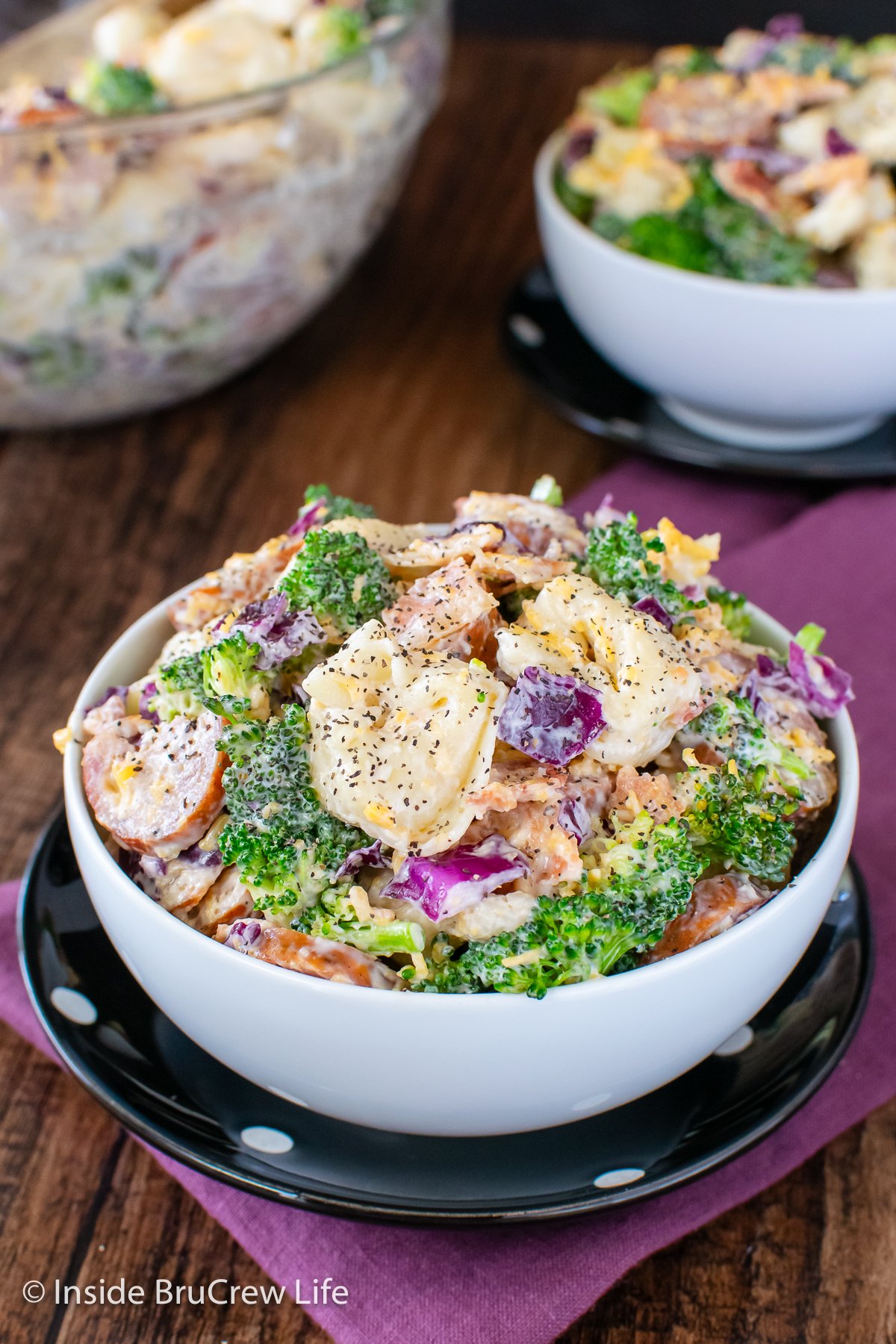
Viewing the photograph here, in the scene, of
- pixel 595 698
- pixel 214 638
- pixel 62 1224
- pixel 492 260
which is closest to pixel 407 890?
pixel 595 698

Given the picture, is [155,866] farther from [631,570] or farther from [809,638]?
[809,638]

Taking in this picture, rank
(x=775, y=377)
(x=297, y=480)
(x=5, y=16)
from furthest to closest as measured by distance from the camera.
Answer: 1. (x=5, y=16)
2. (x=297, y=480)
3. (x=775, y=377)

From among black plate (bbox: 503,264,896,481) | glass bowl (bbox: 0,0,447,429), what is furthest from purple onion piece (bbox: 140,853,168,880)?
black plate (bbox: 503,264,896,481)

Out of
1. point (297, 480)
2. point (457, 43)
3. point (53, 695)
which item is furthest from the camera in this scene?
point (457, 43)

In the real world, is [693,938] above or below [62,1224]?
above

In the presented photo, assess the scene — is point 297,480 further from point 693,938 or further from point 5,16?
point 5,16

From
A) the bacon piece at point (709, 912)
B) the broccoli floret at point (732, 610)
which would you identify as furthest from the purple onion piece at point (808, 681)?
the bacon piece at point (709, 912)

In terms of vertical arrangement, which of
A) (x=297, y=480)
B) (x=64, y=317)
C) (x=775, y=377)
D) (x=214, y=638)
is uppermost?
(x=214, y=638)

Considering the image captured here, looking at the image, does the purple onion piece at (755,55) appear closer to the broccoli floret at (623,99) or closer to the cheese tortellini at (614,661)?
the broccoli floret at (623,99)
